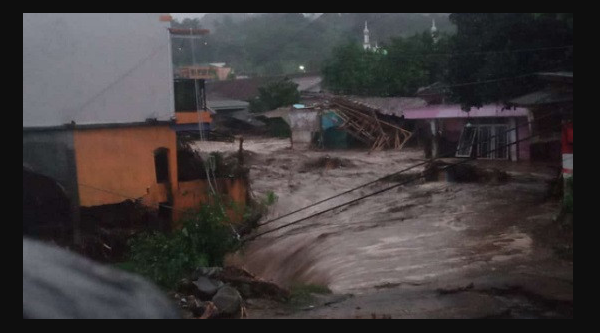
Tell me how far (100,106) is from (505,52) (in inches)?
315

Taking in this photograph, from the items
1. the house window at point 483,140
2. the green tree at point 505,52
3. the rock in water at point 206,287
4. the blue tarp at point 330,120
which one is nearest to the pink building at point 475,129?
the house window at point 483,140

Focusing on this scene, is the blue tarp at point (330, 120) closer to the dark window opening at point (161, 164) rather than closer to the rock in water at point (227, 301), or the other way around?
the dark window opening at point (161, 164)

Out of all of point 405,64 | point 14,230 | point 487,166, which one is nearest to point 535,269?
point 14,230

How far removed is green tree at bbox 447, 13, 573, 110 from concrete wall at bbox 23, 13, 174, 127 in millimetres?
6370

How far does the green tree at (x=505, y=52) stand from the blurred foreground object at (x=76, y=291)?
885 centimetres

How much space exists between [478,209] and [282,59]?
17.6 metres

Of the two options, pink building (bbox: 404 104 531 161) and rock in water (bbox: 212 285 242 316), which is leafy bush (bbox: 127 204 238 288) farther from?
pink building (bbox: 404 104 531 161)

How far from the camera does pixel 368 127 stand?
75.4 ft

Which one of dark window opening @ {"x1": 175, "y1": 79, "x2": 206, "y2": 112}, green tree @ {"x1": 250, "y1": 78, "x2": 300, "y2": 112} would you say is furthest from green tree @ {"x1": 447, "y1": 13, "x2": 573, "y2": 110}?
green tree @ {"x1": 250, "y1": 78, "x2": 300, "y2": 112}

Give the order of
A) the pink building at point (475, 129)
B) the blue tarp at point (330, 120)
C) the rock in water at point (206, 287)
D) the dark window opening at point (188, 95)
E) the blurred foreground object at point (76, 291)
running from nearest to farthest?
the blurred foreground object at point (76, 291)
the rock in water at point (206, 287)
the dark window opening at point (188, 95)
the pink building at point (475, 129)
the blue tarp at point (330, 120)

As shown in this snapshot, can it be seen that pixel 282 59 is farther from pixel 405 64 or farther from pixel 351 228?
pixel 351 228

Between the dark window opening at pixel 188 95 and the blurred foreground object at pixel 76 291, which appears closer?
the blurred foreground object at pixel 76 291

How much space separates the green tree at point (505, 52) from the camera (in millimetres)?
11797

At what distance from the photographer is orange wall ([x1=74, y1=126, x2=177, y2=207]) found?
24.9ft
